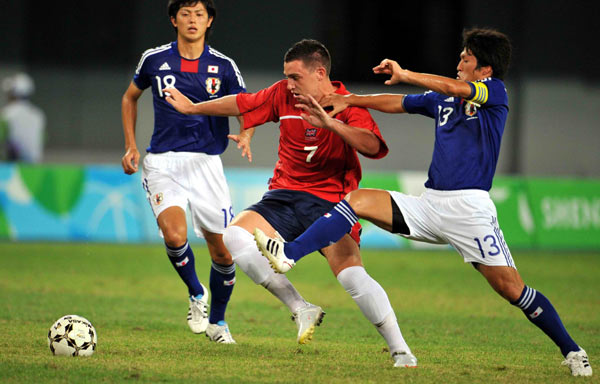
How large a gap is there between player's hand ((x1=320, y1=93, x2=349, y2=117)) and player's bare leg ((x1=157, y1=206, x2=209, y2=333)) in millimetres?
1679

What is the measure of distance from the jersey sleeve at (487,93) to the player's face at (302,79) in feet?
3.42

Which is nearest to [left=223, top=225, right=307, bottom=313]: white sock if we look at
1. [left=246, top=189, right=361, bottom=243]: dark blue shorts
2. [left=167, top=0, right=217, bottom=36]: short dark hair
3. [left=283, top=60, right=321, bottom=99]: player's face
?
[left=246, top=189, right=361, bottom=243]: dark blue shorts

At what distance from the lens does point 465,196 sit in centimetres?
552

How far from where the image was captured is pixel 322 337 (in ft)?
23.7

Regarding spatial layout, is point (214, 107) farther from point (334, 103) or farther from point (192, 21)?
point (192, 21)

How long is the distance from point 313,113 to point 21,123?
51.4 feet

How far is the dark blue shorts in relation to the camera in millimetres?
5848

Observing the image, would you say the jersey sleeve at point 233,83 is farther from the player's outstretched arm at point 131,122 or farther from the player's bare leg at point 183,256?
the player's bare leg at point 183,256

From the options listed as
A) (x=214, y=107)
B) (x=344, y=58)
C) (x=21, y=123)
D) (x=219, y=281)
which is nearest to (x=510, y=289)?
(x=214, y=107)

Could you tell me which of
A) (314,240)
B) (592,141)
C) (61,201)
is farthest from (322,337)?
(592,141)

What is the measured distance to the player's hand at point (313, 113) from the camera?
536cm

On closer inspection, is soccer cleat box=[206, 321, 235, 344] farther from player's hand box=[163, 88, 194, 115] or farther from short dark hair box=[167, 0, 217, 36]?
short dark hair box=[167, 0, 217, 36]

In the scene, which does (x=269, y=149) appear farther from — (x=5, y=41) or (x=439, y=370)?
(x=439, y=370)

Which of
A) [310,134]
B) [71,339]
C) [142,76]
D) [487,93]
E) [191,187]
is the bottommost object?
[71,339]
